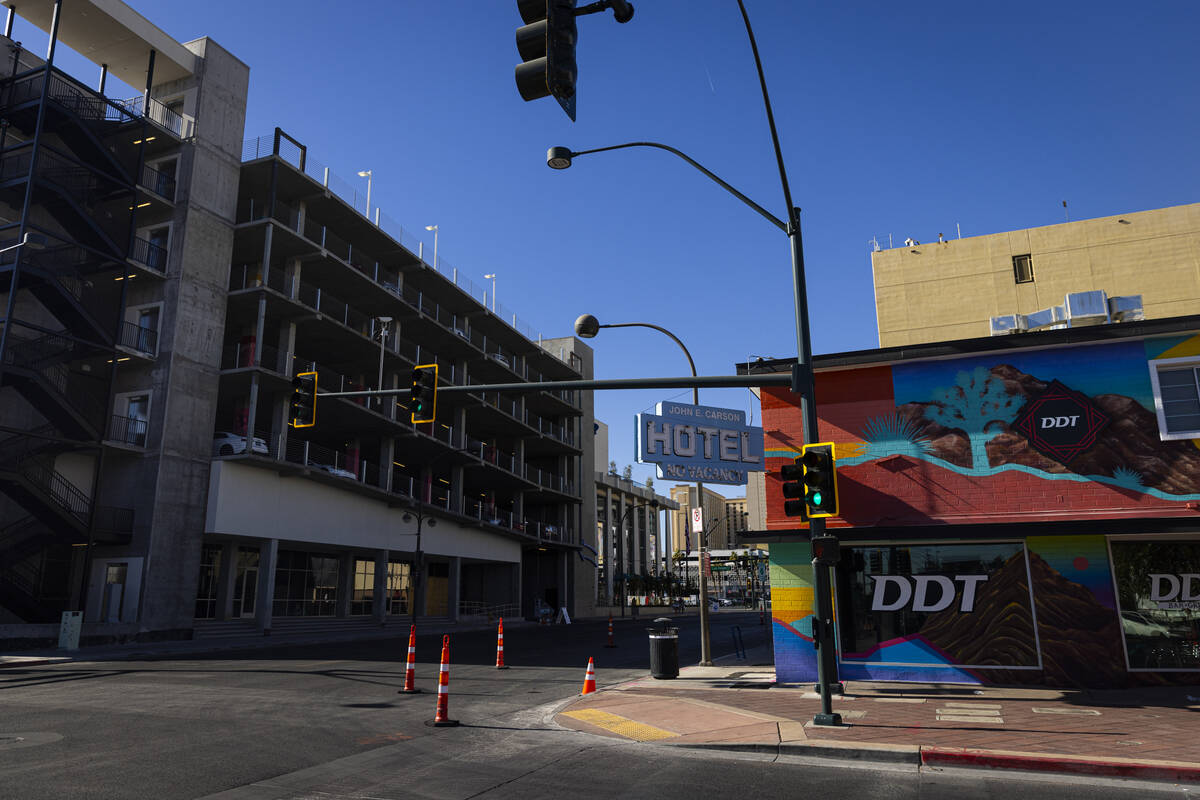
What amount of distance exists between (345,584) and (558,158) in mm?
35482

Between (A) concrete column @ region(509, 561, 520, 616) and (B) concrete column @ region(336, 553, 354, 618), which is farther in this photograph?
(A) concrete column @ region(509, 561, 520, 616)

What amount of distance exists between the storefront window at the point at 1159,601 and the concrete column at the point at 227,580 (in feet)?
112

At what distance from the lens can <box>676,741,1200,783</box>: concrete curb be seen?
818 cm

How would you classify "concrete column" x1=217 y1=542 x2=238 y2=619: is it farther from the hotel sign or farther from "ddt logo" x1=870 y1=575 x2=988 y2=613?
"ddt logo" x1=870 y1=575 x2=988 y2=613

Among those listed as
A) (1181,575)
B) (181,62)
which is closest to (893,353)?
(1181,575)

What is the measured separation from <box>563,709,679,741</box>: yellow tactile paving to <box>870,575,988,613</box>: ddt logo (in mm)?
6410

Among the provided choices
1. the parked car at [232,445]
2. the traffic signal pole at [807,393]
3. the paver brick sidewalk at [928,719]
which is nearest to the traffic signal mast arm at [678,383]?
the traffic signal pole at [807,393]

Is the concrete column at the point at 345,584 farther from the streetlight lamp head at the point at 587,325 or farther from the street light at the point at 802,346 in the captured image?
the street light at the point at 802,346

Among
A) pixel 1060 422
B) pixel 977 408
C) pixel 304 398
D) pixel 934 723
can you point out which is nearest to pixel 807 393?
pixel 934 723

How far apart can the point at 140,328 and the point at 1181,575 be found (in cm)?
3552

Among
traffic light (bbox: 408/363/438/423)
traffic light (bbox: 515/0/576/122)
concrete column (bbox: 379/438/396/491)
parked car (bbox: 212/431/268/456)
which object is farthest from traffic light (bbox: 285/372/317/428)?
concrete column (bbox: 379/438/396/491)

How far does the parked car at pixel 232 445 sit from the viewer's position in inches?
1305

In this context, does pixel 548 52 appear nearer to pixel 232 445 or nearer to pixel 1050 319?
pixel 1050 319

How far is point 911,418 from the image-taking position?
15.9 meters
